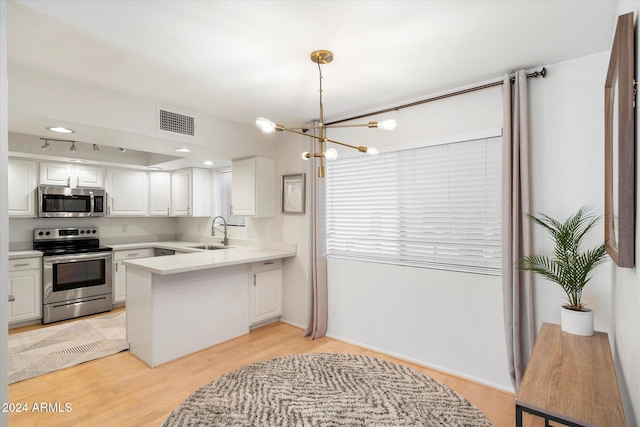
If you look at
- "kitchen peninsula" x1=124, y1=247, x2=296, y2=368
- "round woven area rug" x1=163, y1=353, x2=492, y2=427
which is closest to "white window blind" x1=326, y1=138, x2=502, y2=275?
"round woven area rug" x1=163, y1=353, x2=492, y2=427

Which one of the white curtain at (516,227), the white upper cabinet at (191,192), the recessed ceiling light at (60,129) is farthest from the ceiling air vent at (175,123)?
the white curtain at (516,227)

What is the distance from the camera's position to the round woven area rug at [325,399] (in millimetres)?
2078

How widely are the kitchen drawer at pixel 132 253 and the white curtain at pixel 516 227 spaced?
196 inches

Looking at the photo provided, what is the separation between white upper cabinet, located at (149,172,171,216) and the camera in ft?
18.0

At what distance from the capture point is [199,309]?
337 centimetres

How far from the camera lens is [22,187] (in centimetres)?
417

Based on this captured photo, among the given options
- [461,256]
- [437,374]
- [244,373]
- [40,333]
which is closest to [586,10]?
[461,256]

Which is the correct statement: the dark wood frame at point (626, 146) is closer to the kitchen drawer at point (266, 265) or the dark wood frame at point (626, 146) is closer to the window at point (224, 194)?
the kitchen drawer at point (266, 265)

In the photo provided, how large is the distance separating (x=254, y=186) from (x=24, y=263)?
2.90 meters

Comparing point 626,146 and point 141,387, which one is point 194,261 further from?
point 626,146

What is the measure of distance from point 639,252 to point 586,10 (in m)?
1.49

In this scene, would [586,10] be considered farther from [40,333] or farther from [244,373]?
[40,333]

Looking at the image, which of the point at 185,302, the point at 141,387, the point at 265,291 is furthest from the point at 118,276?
the point at 141,387

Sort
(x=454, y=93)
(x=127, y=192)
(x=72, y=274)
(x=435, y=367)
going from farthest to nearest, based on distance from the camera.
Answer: (x=127, y=192), (x=72, y=274), (x=435, y=367), (x=454, y=93)
